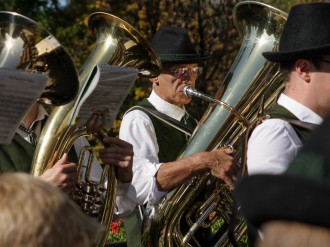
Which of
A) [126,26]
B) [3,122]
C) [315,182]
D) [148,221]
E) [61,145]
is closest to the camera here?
[315,182]

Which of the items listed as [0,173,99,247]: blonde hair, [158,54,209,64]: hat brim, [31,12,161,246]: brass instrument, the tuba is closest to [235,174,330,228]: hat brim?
[0,173,99,247]: blonde hair

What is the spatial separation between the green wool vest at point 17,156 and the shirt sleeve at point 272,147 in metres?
0.99

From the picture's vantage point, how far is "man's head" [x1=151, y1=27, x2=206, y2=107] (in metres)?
5.38

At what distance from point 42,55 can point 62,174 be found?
1.59 feet

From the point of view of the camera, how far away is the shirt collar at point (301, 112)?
3.49 metres

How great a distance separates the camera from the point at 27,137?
12.9 feet

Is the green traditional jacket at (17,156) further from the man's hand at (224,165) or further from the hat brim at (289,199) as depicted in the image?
the hat brim at (289,199)

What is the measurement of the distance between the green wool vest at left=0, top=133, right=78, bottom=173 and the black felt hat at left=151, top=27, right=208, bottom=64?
1.73 metres

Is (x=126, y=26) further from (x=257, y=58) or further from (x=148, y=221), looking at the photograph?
(x=148, y=221)

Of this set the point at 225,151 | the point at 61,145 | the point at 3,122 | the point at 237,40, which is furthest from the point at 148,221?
the point at 237,40

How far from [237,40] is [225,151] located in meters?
8.64

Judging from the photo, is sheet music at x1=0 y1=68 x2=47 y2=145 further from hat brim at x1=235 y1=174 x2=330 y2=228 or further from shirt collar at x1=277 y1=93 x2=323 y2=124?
hat brim at x1=235 y1=174 x2=330 y2=228

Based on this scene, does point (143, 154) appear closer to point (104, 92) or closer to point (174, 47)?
point (174, 47)

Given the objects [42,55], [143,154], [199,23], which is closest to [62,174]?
[42,55]
